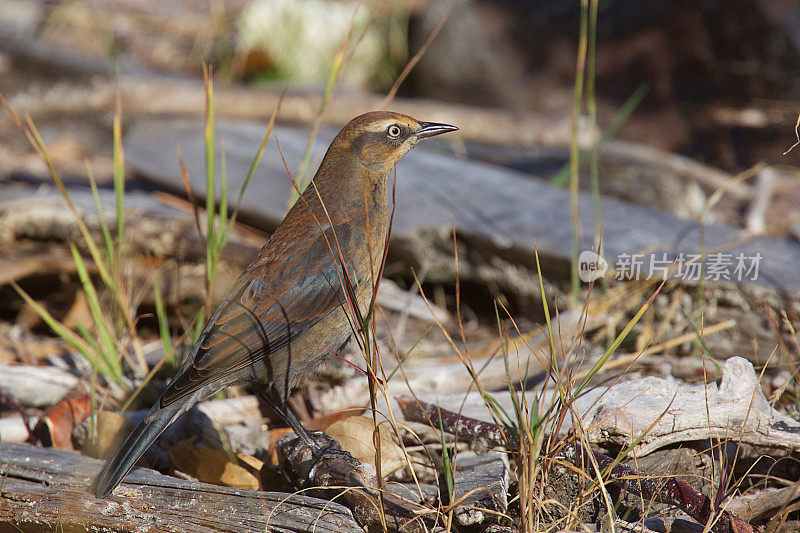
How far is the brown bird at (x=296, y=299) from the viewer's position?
2787mm

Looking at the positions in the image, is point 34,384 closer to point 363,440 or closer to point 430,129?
point 363,440

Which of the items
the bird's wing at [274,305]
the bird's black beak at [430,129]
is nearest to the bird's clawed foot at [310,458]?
the bird's wing at [274,305]

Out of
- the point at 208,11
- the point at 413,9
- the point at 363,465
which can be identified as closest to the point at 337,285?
the point at 363,465

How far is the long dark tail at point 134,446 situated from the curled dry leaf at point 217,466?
243mm

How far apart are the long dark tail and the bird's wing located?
211 mm

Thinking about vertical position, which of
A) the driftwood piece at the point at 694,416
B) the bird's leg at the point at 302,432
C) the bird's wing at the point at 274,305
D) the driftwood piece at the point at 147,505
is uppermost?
the bird's wing at the point at 274,305

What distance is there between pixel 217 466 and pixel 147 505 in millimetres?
375

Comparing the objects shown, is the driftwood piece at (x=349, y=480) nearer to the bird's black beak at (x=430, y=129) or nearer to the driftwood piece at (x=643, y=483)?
the driftwood piece at (x=643, y=483)

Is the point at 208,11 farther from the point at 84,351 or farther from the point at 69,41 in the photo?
the point at 84,351

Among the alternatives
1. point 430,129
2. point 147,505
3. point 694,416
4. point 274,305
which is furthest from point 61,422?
point 694,416

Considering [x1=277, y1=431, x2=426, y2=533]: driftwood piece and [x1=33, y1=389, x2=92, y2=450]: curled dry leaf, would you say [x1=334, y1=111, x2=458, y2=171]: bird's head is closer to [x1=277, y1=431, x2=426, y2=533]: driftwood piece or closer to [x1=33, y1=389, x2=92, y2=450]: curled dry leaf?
[x1=277, y1=431, x2=426, y2=533]: driftwood piece

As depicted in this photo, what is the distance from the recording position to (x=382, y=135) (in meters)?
3.27

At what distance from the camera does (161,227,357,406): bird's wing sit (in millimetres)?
2869

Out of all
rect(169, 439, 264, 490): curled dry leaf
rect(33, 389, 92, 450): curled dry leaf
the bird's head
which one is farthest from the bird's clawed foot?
the bird's head
